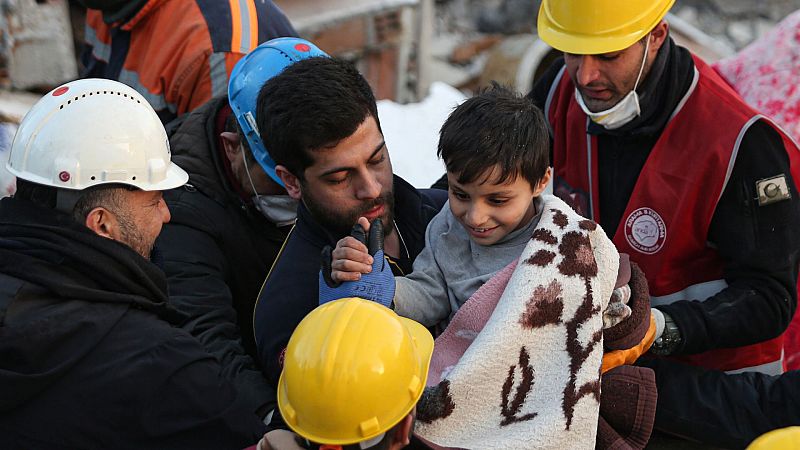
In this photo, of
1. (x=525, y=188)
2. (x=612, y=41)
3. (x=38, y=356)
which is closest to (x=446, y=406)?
(x=525, y=188)

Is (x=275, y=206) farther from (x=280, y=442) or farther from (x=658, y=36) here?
(x=658, y=36)

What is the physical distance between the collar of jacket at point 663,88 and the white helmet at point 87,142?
1.74m

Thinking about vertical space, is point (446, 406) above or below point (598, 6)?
below

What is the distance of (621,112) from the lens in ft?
10.9

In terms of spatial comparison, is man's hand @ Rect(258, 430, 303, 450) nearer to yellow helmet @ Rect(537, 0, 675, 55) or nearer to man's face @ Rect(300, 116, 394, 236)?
man's face @ Rect(300, 116, 394, 236)

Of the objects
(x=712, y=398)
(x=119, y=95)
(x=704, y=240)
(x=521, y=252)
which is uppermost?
(x=119, y=95)

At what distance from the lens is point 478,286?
2.68m

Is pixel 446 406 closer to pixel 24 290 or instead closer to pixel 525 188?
pixel 525 188

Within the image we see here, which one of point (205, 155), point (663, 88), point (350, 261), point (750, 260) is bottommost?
point (205, 155)

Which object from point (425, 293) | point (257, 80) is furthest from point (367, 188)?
point (257, 80)

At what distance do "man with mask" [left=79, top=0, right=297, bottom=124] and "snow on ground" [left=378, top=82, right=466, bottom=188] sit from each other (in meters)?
1.25

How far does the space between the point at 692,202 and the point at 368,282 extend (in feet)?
4.37

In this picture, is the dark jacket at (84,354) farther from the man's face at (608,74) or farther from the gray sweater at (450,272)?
the man's face at (608,74)

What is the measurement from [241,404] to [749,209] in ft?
5.93
